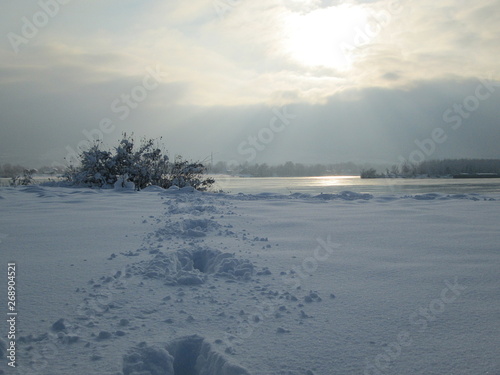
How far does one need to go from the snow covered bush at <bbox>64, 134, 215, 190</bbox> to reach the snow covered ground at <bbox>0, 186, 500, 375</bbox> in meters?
8.53

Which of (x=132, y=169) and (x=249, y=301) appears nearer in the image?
(x=249, y=301)

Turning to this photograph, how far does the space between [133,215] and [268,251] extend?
3.02 m

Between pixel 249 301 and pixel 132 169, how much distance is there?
12.0 metres

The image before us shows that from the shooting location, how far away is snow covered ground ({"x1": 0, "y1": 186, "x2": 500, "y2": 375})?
1617mm

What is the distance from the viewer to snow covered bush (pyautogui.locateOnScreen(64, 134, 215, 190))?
1253cm

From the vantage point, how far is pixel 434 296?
7.69 feet

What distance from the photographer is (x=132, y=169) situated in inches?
518

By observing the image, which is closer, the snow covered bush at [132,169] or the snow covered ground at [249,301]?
the snow covered ground at [249,301]

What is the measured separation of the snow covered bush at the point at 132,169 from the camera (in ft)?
41.1

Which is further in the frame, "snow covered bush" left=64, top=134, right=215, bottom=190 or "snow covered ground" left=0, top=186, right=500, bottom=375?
"snow covered bush" left=64, top=134, right=215, bottom=190

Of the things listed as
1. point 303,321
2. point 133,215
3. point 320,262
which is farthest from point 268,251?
point 133,215

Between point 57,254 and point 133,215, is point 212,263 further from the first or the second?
point 133,215

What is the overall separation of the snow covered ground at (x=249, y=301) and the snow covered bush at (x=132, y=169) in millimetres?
8530

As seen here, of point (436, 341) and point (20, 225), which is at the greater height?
point (20, 225)
